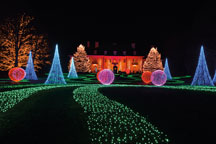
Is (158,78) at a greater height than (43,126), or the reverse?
(158,78)

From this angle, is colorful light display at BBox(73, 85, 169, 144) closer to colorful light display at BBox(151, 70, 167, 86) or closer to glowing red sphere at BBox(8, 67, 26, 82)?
colorful light display at BBox(151, 70, 167, 86)

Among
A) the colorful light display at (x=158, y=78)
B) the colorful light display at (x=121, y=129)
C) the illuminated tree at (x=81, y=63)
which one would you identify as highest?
the illuminated tree at (x=81, y=63)

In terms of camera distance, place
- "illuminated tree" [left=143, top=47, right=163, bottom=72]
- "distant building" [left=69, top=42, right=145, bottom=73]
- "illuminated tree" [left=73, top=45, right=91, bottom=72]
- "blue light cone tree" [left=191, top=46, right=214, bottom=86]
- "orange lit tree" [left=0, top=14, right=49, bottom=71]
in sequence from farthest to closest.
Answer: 1. "distant building" [left=69, top=42, right=145, bottom=73]
2. "illuminated tree" [left=73, top=45, right=91, bottom=72]
3. "illuminated tree" [left=143, top=47, right=163, bottom=72]
4. "orange lit tree" [left=0, top=14, right=49, bottom=71]
5. "blue light cone tree" [left=191, top=46, right=214, bottom=86]

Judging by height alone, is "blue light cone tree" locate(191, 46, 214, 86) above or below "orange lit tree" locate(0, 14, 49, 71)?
below

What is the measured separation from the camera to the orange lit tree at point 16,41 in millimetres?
27453

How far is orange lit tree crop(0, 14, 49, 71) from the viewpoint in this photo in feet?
90.1

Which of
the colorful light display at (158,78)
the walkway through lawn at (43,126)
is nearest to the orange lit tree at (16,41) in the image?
the colorful light display at (158,78)

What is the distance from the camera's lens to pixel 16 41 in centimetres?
2708

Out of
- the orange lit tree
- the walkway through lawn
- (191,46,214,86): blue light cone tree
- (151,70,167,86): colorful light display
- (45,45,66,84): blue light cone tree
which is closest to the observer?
the walkway through lawn

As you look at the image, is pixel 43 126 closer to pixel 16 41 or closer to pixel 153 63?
pixel 16 41

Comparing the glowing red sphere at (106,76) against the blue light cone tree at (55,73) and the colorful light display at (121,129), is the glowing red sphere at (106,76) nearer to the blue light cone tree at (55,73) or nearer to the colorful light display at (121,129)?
the blue light cone tree at (55,73)

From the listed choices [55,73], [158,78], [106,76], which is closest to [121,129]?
[106,76]

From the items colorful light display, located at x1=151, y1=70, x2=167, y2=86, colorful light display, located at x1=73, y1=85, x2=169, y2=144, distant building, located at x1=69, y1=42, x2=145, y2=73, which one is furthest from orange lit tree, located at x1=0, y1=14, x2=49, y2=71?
distant building, located at x1=69, y1=42, x2=145, y2=73

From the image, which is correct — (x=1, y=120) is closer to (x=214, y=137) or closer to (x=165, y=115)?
(x=165, y=115)
